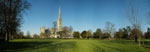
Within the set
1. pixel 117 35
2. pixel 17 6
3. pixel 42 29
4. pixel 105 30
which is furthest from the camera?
pixel 42 29

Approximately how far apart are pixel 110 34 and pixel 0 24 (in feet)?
217

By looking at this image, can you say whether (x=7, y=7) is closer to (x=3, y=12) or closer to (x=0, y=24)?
(x=3, y=12)

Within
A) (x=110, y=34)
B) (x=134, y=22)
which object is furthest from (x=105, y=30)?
(x=134, y=22)

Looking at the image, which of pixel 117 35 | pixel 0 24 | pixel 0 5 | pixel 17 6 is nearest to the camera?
pixel 0 5

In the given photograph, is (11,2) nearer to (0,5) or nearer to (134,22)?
(0,5)

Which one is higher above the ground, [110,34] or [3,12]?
[3,12]

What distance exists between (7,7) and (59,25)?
384 feet

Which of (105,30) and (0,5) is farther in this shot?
(105,30)

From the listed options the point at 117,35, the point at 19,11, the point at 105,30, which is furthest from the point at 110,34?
the point at 19,11

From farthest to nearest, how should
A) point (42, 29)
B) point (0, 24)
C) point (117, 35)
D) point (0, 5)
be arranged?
point (42, 29)
point (117, 35)
point (0, 24)
point (0, 5)

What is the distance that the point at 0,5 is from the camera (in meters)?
14.1

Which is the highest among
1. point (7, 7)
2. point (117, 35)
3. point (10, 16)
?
point (7, 7)

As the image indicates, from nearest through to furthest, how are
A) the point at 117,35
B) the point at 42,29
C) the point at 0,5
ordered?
1. the point at 0,5
2. the point at 117,35
3. the point at 42,29

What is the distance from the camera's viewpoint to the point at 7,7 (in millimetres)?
14586
